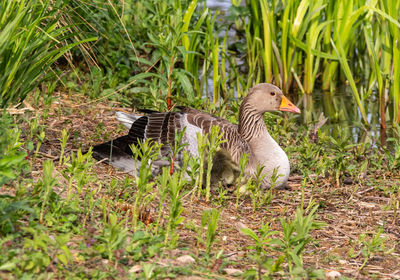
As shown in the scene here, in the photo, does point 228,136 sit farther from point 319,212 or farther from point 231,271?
point 231,271

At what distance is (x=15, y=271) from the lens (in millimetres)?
2865

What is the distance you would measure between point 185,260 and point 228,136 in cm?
204

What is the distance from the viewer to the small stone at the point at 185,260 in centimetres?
335

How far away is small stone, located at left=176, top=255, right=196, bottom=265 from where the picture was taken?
132 inches

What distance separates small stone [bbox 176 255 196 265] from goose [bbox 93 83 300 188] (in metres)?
1.63

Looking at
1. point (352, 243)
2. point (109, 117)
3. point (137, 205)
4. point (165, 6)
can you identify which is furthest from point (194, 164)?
point (165, 6)

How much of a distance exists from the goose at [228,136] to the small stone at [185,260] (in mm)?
1626

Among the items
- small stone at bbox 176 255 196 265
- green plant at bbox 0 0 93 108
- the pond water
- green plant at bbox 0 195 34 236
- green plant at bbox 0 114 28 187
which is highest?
green plant at bbox 0 0 93 108

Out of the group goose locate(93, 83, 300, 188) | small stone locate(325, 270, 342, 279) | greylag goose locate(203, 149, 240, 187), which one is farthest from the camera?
goose locate(93, 83, 300, 188)

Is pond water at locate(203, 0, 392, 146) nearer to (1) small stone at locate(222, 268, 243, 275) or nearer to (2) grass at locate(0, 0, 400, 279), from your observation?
(2) grass at locate(0, 0, 400, 279)

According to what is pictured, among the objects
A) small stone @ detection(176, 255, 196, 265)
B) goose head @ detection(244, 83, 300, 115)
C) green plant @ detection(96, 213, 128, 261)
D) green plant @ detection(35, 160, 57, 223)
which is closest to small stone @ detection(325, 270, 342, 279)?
small stone @ detection(176, 255, 196, 265)

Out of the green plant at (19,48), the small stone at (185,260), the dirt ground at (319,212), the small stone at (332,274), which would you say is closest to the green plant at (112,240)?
the small stone at (185,260)

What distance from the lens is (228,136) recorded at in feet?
17.2

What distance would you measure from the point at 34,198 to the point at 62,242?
53 centimetres
